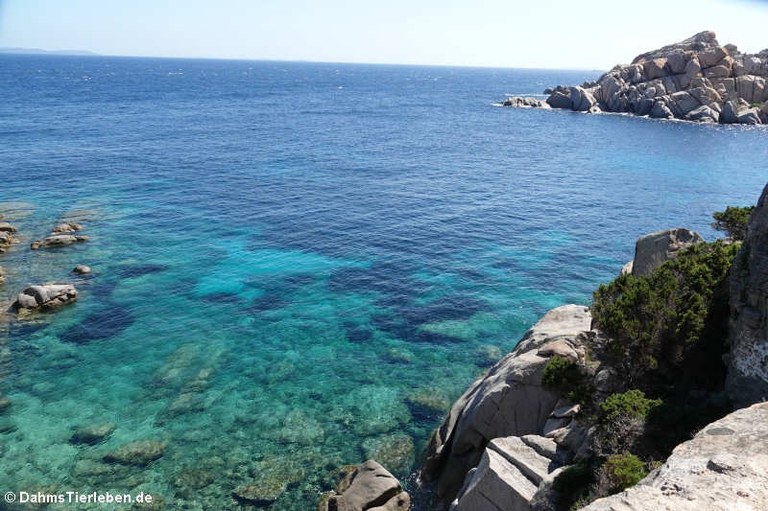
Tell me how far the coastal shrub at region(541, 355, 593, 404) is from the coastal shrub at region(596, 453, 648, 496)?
4.86 m

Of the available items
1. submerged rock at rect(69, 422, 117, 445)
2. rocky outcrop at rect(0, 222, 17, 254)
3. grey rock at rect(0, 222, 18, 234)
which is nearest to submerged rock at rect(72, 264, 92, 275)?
rocky outcrop at rect(0, 222, 17, 254)

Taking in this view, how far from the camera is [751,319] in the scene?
21.2m

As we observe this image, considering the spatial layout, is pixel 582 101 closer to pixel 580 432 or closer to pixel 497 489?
pixel 580 432

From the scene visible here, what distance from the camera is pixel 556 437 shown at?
77.1 feet

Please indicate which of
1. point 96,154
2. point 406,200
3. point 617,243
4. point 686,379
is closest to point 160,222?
point 406,200

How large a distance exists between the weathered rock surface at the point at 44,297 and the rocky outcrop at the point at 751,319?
47.4 metres

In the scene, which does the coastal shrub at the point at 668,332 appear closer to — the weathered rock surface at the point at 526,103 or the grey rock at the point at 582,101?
the grey rock at the point at 582,101

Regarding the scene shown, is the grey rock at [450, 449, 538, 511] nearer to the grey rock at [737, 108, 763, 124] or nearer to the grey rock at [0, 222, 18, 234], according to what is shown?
the grey rock at [0, 222, 18, 234]

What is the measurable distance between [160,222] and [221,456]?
42991 millimetres

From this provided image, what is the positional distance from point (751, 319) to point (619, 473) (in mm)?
8973

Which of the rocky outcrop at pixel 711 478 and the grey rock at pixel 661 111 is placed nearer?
the rocky outcrop at pixel 711 478

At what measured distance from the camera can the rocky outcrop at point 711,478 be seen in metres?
11.9

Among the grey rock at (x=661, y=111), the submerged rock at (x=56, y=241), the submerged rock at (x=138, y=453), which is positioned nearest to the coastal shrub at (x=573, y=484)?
the submerged rock at (x=138, y=453)

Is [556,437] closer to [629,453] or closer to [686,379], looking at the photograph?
[629,453]
